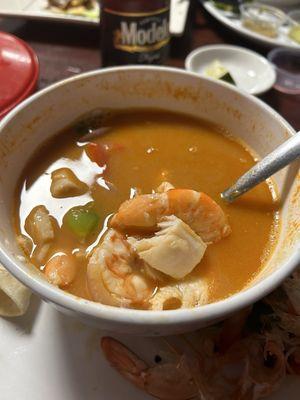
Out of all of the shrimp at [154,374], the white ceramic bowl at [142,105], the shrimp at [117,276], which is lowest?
the shrimp at [154,374]

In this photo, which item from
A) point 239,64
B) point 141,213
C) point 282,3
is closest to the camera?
point 141,213

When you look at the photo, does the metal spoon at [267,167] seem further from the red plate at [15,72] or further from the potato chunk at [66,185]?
the red plate at [15,72]

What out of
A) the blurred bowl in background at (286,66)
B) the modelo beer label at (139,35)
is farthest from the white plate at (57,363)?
the blurred bowl in background at (286,66)

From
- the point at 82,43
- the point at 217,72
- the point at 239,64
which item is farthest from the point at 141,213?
the point at 82,43

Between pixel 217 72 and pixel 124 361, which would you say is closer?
pixel 124 361

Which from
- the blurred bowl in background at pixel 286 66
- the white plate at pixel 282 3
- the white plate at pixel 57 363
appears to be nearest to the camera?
the white plate at pixel 57 363

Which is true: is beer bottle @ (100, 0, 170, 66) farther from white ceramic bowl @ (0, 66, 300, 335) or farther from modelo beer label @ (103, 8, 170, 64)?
white ceramic bowl @ (0, 66, 300, 335)

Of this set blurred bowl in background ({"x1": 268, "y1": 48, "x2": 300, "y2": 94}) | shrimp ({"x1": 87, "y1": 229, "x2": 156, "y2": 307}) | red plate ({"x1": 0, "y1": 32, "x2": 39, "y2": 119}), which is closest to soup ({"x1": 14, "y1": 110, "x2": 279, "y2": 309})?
shrimp ({"x1": 87, "y1": 229, "x2": 156, "y2": 307})

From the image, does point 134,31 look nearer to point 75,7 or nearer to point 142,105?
point 142,105
